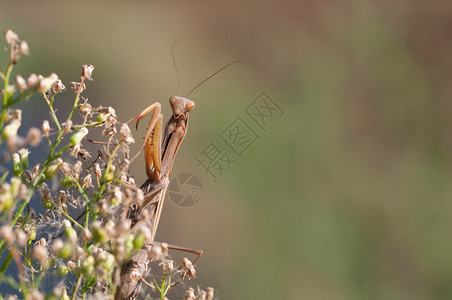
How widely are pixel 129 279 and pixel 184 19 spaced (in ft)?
6.33

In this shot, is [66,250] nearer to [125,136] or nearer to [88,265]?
[88,265]

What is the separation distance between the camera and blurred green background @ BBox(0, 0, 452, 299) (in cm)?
182

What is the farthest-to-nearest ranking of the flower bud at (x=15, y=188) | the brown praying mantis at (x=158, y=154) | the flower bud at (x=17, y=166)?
the brown praying mantis at (x=158, y=154), the flower bud at (x=17, y=166), the flower bud at (x=15, y=188)

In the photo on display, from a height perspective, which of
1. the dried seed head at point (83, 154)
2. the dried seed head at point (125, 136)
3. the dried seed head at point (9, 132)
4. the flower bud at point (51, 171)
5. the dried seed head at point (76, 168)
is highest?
the dried seed head at point (9, 132)

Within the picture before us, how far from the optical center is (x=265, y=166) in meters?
1.94

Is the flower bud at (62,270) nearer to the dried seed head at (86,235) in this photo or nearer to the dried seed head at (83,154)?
the dried seed head at (86,235)

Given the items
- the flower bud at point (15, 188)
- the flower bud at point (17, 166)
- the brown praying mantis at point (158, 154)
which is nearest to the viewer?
the flower bud at point (15, 188)

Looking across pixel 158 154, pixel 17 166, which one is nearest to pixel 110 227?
pixel 17 166

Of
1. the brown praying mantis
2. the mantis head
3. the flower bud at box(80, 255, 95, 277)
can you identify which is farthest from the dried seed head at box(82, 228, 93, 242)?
the mantis head

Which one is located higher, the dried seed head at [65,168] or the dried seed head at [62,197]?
the dried seed head at [65,168]

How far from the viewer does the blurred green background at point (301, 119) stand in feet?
5.98

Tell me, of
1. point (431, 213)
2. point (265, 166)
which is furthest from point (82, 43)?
point (431, 213)

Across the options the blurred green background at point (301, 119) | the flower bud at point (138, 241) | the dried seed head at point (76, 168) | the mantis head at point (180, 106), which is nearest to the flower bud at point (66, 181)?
the dried seed head at point (76, 168)

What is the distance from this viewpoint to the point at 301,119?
2.04 meters
